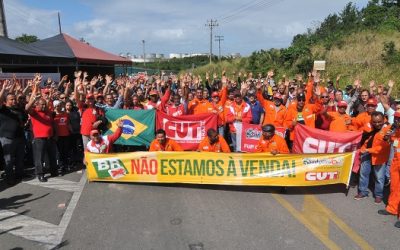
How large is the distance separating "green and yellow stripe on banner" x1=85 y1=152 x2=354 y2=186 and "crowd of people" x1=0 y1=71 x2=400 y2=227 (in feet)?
1.15

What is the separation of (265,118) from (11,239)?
20.7 ft

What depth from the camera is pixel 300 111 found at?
9086 millimetres

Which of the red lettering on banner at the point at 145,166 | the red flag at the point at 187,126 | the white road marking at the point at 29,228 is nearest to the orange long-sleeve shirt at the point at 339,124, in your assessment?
the red flag at the point at 187,126

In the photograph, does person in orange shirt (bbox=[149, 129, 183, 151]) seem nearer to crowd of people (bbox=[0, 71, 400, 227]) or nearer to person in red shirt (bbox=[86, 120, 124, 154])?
crowd of people (bbox=[0, 71, 400, 227])

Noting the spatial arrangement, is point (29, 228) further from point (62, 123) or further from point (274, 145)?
point (274, 145)

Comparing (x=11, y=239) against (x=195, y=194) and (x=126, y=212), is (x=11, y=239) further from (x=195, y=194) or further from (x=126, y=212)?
(x=195, y=194)

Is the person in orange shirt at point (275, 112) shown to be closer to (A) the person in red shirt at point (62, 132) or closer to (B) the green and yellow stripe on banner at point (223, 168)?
(B) the green and yellow stripe on banner at point (223, 168)

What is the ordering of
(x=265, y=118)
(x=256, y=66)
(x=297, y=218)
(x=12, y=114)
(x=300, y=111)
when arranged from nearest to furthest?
1. (x=297, y=218)
2. (x=12, y=114)
3. (x=300, y=111)
4. (x=265, y=118)
5. (x=256, y=66)

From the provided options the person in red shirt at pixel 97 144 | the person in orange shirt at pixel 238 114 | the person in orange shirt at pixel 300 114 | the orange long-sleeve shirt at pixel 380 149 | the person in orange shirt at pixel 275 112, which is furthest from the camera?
the person in orange shirt at pixel 238 114

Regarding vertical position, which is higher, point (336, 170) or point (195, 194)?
Result: point (336, 170)

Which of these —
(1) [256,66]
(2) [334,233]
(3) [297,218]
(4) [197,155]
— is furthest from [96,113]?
(1) [256,66]

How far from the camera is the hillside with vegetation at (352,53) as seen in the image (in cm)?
2508

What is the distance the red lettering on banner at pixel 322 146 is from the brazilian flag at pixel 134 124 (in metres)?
3.99

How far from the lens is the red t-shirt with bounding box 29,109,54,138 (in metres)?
8.48
